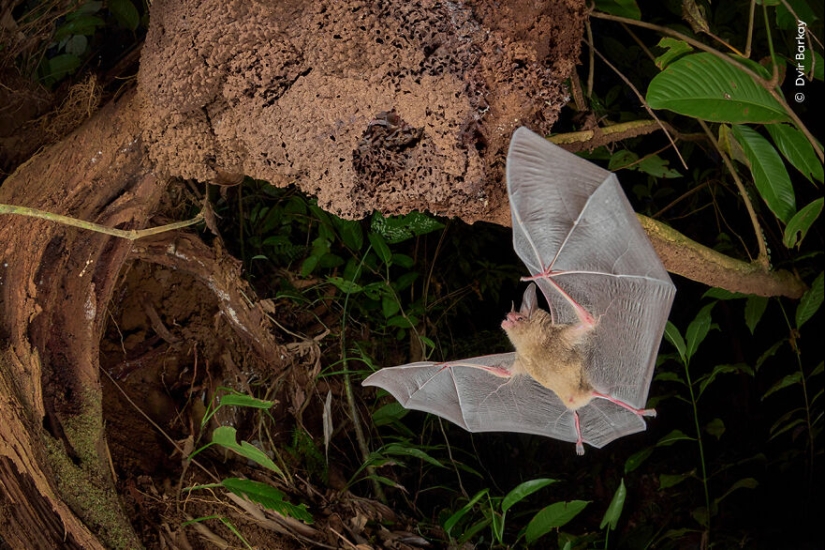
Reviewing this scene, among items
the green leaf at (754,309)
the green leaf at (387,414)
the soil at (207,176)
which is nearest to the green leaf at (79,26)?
the soil at (207,176)

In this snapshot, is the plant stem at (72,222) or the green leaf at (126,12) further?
the green leaf at (126,12)

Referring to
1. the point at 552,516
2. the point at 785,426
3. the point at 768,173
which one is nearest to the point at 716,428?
the point at 785,426

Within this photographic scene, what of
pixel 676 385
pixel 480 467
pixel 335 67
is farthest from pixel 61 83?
pixel 676 385

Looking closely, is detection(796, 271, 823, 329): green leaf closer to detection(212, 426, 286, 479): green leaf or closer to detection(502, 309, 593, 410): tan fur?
detection(502, 309, 593, 410): tan fur

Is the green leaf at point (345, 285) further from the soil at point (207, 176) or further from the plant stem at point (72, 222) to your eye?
the plant stem at point (72, 222)

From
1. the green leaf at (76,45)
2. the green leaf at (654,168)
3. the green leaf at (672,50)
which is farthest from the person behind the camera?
the green leaf at (654,168)

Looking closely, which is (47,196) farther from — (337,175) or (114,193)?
(337,175)

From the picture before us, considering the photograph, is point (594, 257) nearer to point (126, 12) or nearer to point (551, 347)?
point (551, 347)
